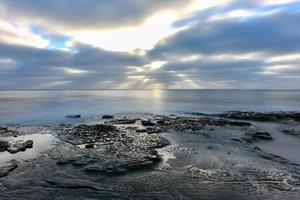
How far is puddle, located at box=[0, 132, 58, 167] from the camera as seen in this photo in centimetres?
2375

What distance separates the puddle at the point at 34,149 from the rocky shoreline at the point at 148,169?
0.20m

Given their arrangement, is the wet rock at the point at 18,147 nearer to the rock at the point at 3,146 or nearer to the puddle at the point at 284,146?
the rock at the point at 3,146

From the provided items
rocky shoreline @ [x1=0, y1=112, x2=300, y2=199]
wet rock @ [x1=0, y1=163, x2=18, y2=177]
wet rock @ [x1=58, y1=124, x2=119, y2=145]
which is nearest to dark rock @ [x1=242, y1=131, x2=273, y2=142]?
rocky shoreline @ [x1=0, y1=112, x2=300, y2=199]

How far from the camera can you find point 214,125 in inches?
1804

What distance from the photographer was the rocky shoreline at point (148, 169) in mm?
16891

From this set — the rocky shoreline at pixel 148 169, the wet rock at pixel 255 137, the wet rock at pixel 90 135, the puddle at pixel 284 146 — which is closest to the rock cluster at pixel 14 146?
the rocky shoreline at pixel 148 169

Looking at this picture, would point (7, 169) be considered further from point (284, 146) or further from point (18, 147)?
point (284, 146)

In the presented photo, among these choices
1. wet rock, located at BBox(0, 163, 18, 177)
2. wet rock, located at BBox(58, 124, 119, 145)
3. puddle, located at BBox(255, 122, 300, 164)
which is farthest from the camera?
wet rock, located at BBox(58, 124, 119, 145)

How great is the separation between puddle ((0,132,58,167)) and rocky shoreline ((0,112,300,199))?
0.66 feet

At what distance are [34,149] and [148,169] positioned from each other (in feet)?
38.7

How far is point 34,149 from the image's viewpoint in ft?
89.7

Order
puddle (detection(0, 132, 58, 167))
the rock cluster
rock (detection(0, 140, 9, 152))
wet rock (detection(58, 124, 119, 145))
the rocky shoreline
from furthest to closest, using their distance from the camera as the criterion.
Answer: wet rock (detection(58, 124, 119, 145)) → rock (detection(0, 140, 9, 152)) → the rock cluster → puddle (detection(0, 132, 58, 167)) → the rocky shoreline

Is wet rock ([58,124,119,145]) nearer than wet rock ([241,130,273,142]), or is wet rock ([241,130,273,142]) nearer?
wet rock ([58,124,119,145])

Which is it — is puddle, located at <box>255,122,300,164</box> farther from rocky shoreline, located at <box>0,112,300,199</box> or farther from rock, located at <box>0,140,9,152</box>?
rock, located at <box>0,140,9,152</box>
